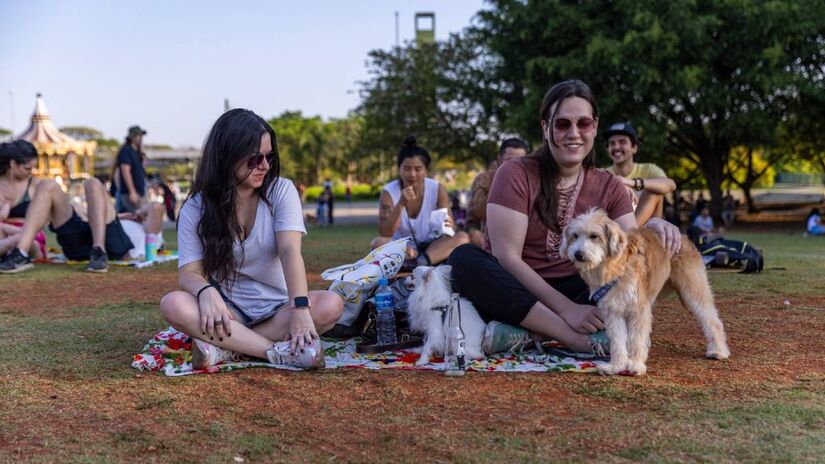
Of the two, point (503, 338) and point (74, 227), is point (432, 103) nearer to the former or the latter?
point (74, 227)

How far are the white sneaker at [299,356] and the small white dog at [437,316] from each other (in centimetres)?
62

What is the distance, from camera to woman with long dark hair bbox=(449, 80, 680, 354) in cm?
488

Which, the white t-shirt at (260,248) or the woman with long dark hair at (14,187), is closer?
the white t-shirt at (260,248)

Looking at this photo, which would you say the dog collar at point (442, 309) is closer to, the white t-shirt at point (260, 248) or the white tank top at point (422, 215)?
the white t-shirt at point (260, 248)

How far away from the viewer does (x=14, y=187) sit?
1065cm

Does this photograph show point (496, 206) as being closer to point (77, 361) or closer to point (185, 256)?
point (185, 256)

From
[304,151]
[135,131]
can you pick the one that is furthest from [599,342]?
[304,151]

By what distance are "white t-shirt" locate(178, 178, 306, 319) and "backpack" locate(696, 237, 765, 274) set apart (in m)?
6.56

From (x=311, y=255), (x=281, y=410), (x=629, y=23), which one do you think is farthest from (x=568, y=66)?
(x=281, y=410)

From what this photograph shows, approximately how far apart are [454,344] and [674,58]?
19.2 meters

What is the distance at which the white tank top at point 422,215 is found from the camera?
7887mm

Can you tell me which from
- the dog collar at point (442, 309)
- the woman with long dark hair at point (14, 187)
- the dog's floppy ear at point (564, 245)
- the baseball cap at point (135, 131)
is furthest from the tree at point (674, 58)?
the dog collar at point (442, 309)

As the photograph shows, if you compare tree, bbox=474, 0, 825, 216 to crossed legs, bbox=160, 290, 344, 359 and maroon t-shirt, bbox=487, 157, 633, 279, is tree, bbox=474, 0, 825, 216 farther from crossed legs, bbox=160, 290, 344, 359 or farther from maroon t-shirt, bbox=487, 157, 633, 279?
crossed legs, bbox=160, 290, 344, 359

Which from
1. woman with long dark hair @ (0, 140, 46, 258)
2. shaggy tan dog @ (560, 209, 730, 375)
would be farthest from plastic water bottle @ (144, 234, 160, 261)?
shaggy tan dog @ (560, 209, 730, 375)
